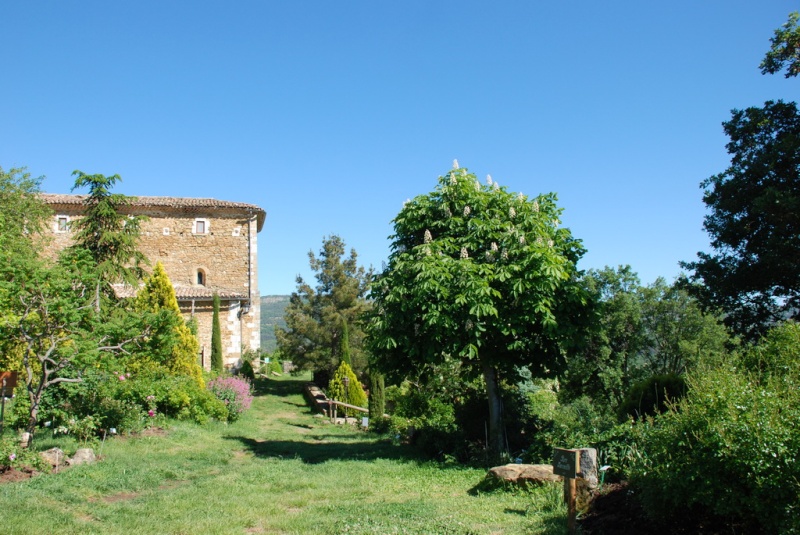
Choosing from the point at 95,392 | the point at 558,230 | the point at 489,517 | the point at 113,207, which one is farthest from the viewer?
the point at 113,207

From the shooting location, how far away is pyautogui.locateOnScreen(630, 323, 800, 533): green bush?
4973 millimetres

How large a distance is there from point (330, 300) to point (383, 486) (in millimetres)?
19413

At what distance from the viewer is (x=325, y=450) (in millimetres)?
14102

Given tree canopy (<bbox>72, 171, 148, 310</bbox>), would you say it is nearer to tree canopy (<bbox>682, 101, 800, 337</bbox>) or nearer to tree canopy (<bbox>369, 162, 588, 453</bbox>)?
tree canopy (<bbox>369, 162, 588, 453</bbox>)

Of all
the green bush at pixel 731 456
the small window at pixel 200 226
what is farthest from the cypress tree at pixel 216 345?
the green bush at pixel 731 456

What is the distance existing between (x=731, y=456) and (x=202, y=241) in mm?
28771

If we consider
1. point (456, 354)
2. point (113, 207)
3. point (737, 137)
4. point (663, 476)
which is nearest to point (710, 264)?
point (737, 137)

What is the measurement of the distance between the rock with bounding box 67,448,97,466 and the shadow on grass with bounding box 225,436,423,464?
12.1ft

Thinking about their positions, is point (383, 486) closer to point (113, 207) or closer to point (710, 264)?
point (710, 264)

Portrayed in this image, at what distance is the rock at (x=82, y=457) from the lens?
32.2 feet

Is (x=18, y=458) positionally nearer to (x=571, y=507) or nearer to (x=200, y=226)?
(x=571, y=507)

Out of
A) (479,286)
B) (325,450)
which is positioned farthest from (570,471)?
(325,450)

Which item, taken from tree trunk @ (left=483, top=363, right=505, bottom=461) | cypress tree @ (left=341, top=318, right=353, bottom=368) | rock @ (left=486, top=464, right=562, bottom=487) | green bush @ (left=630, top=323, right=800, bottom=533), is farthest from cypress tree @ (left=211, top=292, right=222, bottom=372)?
green bush @ (left=630, top=323, right=800, bottom=533)

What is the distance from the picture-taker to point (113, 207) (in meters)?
18.4
